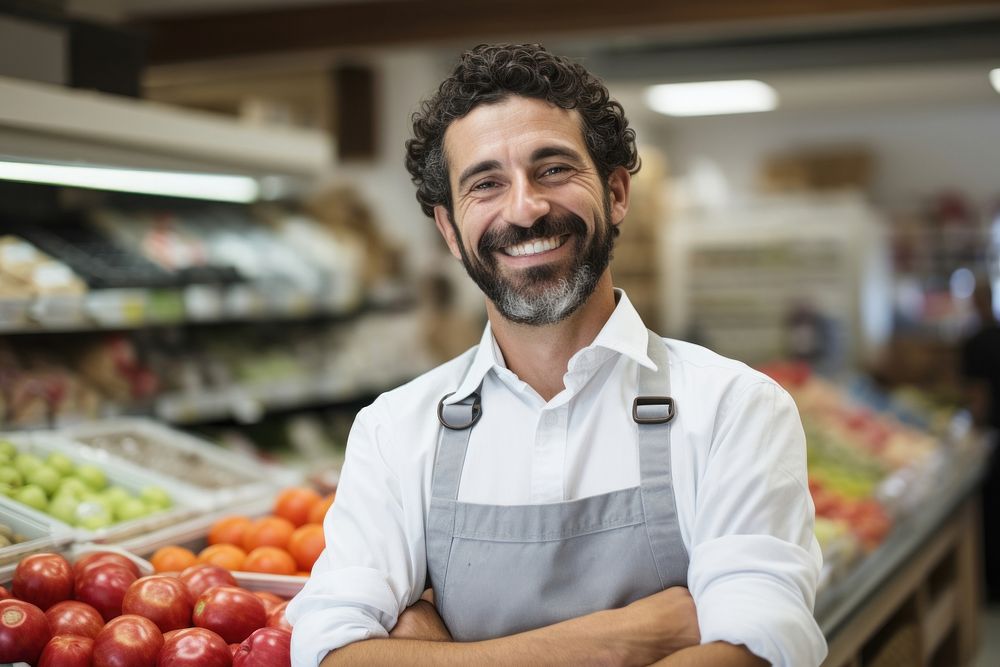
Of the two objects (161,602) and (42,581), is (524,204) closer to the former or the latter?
(161,602)

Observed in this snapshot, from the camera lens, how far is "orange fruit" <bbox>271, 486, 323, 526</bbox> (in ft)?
9.15

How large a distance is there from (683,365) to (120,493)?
65.0 inches

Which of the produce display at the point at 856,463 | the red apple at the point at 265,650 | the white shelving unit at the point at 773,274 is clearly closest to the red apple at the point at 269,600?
the red apple at the point at 265,650

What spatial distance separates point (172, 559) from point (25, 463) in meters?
0.52

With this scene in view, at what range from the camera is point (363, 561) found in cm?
183

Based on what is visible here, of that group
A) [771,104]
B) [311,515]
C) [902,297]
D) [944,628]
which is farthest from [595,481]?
[902,297]

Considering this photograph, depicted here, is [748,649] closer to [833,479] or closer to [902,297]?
[833,479]

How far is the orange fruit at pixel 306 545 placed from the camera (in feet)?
8.19

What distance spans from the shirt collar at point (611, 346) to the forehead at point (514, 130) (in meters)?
0.30

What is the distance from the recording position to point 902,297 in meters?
10.8

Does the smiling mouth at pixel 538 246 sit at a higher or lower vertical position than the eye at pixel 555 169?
lower

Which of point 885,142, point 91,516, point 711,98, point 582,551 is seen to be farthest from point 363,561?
point 885,142

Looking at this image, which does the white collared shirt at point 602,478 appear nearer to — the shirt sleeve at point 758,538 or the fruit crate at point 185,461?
the shirt sleeve at point 758,538

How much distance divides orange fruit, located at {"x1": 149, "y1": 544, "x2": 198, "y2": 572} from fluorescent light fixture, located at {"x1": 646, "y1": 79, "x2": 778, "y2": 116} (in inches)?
253
